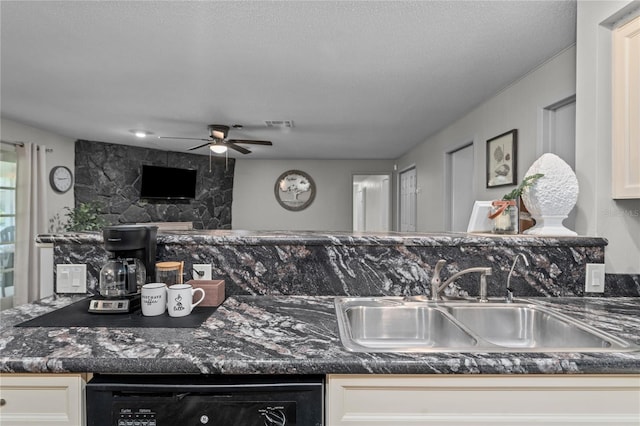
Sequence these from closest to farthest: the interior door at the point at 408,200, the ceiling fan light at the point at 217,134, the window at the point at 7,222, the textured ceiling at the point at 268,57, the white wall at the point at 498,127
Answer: the textured ceiling at the point at 268,57
the white wall at the point at 498,127
the ceiling fan light at the point at 217,134
the window at the point at 7,222
the interior door at the point at 408,200

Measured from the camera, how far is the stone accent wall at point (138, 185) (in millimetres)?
5727

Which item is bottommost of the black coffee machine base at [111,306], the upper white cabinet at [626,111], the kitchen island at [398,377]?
the kitchen island at [398,377]

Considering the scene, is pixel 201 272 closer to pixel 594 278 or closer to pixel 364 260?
pixel 364 260

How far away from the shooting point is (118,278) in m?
1.33

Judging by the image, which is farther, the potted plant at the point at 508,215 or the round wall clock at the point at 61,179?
the round wall clock at the point at 61,179

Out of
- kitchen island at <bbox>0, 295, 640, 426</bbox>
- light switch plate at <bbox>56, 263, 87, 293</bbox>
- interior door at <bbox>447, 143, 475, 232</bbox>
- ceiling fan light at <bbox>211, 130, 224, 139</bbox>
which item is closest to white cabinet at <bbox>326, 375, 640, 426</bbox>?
kitchen island at <bbox>0, 295, 640, 426</bbox>

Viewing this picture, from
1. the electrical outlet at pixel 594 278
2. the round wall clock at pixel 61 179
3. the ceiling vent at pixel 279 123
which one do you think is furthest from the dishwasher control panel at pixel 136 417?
the round wall clock at pixel 61 179

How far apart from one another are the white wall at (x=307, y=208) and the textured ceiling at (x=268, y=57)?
320cm

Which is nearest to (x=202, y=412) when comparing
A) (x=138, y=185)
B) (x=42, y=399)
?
(x=42, y=399)

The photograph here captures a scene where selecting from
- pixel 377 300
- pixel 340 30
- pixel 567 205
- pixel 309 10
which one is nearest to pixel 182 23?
pixel 309 10

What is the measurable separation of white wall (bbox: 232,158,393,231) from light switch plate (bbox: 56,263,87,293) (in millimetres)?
6098

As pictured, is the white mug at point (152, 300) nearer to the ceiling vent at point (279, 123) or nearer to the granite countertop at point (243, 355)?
the granite countertop at point (243, 355)

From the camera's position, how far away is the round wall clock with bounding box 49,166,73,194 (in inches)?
201

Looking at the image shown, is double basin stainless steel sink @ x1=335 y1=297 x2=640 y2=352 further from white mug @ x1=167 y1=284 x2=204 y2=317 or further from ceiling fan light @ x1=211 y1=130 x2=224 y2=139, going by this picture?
ceiling fan light @ x1=211 y1=130 x2=224 y2=139
